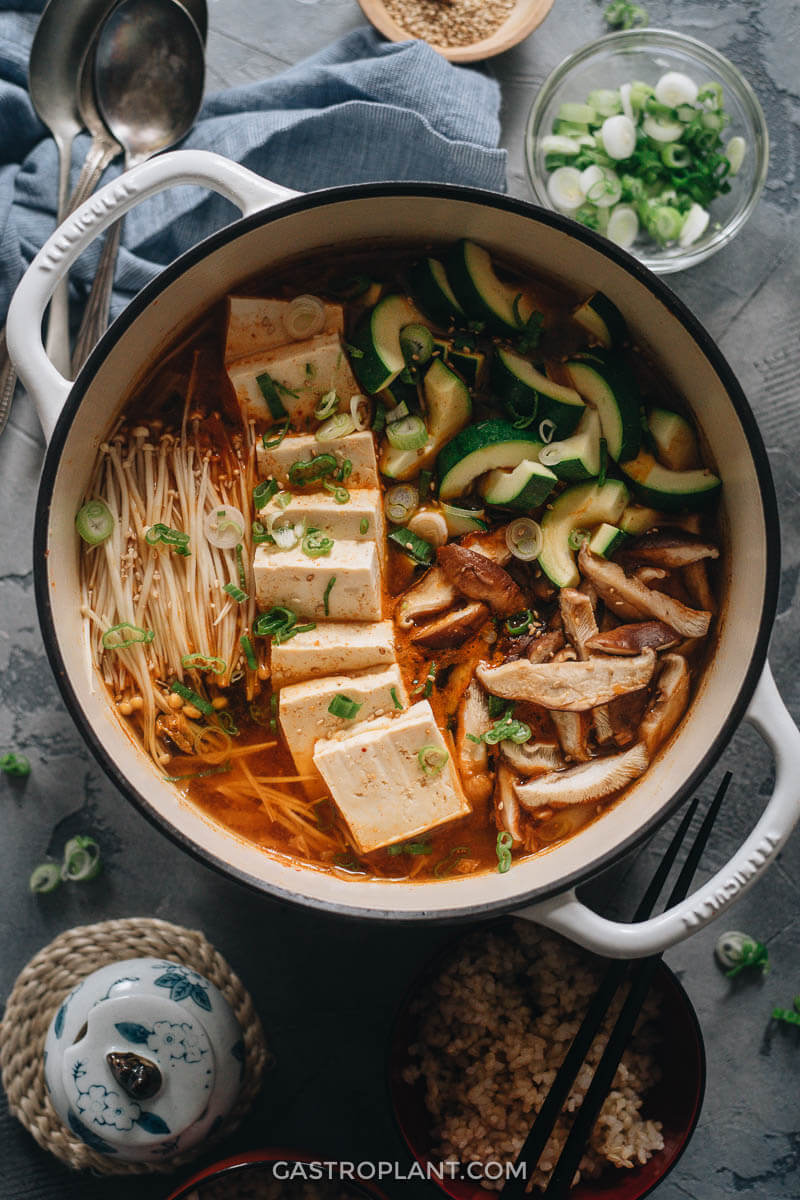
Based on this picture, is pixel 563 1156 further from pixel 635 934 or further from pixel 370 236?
pixel 370 236

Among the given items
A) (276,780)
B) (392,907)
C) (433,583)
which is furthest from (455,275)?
(392,907)

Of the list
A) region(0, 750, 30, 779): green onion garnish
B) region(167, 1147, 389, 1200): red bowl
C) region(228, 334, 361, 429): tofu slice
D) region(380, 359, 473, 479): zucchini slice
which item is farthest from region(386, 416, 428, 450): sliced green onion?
region(167, 1147, 389, 1200): red bowl

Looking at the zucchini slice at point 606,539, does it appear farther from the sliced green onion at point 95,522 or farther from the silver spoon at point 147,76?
the silver spoon at point 147,76

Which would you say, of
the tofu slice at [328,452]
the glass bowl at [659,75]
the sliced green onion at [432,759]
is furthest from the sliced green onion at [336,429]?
the glass bowl at [659,75]

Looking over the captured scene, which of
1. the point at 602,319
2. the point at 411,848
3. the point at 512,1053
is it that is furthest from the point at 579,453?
the point at 512,1053

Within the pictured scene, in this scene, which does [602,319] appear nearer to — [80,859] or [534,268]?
[534,268]

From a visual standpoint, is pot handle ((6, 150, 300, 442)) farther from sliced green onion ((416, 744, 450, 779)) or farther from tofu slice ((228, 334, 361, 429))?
sliced green onion ((416, 744, 450, 779))
